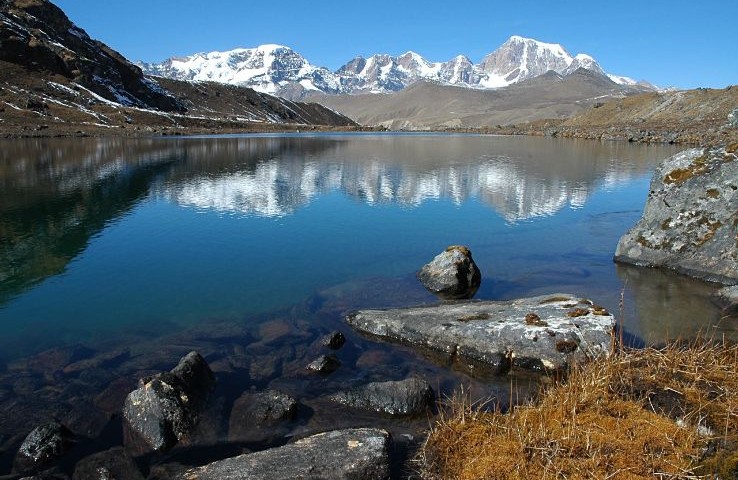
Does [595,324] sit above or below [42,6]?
below

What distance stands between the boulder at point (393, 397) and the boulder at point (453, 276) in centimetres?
747

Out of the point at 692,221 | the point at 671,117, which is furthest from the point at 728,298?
the point at 671,117

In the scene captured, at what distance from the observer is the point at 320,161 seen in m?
77.9

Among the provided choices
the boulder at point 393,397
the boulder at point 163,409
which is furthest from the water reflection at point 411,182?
the boulder at point 163,409

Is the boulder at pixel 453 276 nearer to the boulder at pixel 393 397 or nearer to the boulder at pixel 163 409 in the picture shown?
the boulder at pixel 393 397

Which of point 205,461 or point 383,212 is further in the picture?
point 383,212

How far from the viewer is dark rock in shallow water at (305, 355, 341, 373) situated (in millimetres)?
13809

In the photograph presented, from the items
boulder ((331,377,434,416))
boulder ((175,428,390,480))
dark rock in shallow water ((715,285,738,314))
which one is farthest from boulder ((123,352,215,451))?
dark rock in shallow water ((715,285,738,314))

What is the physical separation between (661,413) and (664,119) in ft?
570

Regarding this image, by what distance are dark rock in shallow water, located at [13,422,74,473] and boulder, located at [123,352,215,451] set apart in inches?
47.9

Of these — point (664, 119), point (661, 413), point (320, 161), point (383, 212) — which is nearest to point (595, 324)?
point (661, 413)

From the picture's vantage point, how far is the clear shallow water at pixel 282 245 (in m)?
18.1

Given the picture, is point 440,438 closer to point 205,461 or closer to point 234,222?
point 205,461

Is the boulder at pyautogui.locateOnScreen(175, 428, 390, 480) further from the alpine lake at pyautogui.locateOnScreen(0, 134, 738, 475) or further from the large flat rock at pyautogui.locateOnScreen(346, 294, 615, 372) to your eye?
the large flat rock at pyautogui.locateOnScreen(346, 294, 615, 372)
